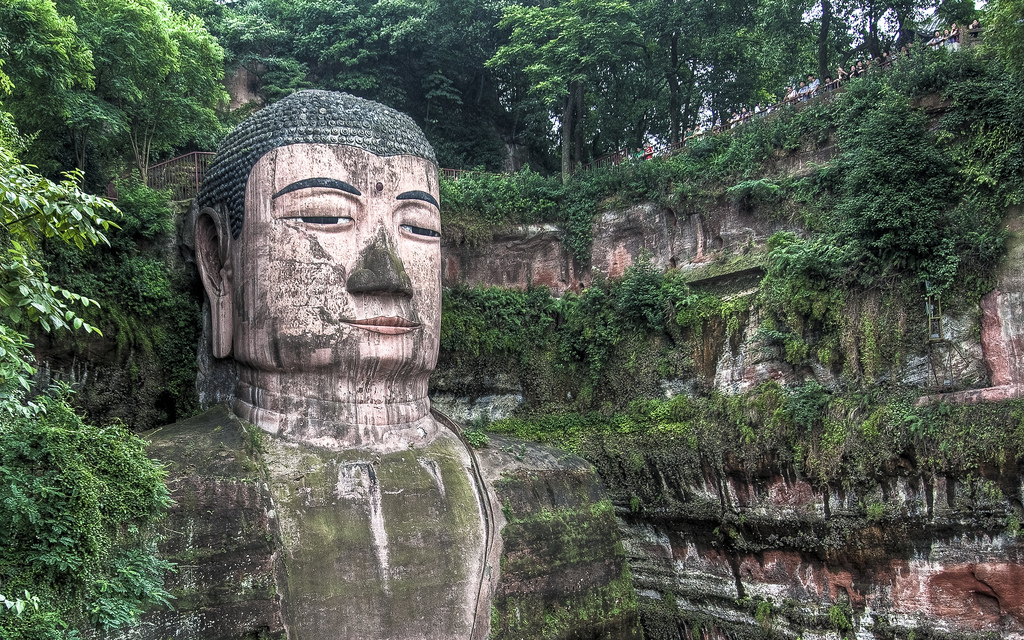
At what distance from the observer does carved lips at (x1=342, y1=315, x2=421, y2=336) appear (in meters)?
9.16

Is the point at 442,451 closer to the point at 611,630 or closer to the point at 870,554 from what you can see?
the point at 611,630

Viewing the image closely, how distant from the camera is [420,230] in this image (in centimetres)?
982

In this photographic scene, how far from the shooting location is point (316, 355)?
29.6ft

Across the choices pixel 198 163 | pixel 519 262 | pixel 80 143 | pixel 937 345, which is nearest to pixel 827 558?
pixel 937 345

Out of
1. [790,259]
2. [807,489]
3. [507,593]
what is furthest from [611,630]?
[790,259]

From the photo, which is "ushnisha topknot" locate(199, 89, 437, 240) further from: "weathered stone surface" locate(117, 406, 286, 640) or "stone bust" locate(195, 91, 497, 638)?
"weathered stone surface" locate(117, 406, 286, 640)

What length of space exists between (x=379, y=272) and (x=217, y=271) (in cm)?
234

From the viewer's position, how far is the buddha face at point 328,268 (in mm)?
9047

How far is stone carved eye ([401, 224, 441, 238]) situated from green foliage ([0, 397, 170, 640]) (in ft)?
12.6

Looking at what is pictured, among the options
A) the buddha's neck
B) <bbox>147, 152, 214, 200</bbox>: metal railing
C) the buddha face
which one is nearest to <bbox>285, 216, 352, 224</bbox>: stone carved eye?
the buddha face

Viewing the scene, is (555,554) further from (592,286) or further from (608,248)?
(608,248)

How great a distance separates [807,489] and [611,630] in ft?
12.5

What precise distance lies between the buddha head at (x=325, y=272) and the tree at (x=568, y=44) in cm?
946

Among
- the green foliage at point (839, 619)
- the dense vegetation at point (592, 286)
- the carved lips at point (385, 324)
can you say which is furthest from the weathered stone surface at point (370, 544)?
the green foliage at point (839, 619)
